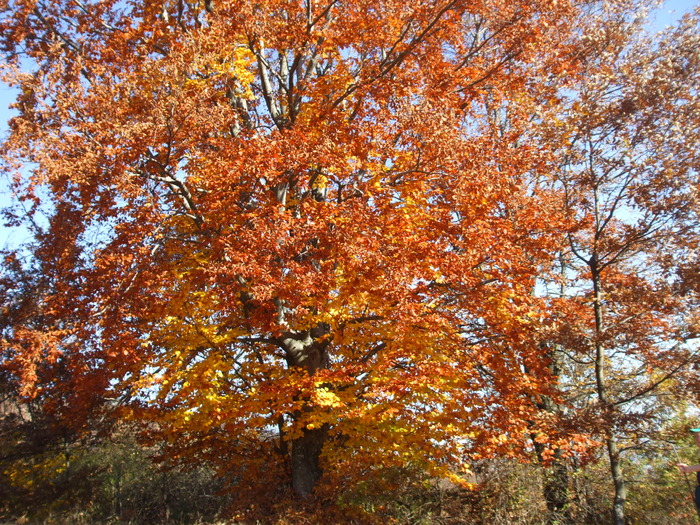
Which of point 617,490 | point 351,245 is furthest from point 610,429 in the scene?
point 351,245

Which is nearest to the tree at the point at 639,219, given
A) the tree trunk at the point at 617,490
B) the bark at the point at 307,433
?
the tree trunk at the point at 617,490

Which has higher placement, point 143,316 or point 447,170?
point 447,170

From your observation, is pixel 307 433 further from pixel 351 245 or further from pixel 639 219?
pixel 639 219

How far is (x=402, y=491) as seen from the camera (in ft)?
30.7

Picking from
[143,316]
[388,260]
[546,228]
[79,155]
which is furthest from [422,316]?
[79,155]

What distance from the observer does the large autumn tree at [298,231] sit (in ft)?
28.4

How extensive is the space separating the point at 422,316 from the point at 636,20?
8135mm

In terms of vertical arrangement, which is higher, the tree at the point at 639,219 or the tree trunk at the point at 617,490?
the tree at the point at 639,219

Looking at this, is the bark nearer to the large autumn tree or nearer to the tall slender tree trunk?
the large autumn tree

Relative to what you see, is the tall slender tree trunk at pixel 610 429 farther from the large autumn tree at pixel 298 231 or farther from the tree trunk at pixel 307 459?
the tree trunk at pixel 307 459

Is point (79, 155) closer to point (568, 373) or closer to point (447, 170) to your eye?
point (447, 170)

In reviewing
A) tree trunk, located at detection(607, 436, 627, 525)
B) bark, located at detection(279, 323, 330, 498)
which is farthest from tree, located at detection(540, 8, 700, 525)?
bark, located at detection(279, 323, 330, 498)

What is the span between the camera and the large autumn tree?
28.4ft

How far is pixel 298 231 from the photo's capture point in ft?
28.9
